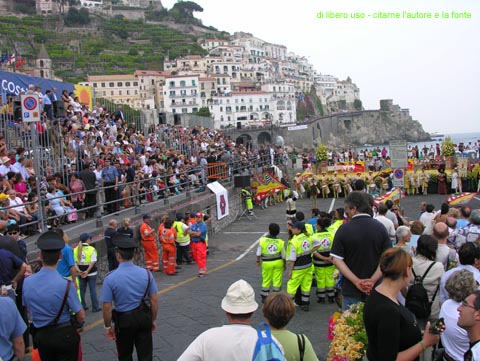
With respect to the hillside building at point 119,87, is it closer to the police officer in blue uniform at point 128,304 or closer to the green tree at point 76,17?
the green tree at point 76,17

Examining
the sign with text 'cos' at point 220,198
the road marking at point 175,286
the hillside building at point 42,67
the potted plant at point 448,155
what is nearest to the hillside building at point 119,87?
the hillside building at point 42,67

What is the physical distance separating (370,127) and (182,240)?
522ft

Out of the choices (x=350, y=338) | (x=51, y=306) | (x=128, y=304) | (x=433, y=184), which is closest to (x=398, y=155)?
(x=350, y=338)

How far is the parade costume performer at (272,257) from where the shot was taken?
30.4 feet

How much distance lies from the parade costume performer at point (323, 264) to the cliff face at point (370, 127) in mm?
118967

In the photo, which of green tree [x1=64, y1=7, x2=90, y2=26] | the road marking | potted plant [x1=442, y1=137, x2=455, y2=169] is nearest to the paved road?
the road marking

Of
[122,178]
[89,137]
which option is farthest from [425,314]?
[89,137]

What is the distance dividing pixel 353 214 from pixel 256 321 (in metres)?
3.64

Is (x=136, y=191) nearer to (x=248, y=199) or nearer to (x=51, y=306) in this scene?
(x=248, y=199)

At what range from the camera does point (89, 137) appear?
1725cm

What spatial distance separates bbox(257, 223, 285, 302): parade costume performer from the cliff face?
11932 centimetres

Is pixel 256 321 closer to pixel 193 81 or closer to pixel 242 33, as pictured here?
pixel 193 81

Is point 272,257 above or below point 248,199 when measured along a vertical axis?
above

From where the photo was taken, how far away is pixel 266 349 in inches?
123
